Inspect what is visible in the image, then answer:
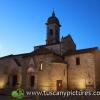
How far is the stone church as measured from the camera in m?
42.1

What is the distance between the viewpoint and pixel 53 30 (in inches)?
2041

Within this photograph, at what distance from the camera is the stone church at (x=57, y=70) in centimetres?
4206

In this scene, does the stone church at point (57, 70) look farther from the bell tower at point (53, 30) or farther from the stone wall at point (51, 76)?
the bell tower at point (53, 30)

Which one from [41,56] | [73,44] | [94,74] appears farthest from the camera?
[73,44]

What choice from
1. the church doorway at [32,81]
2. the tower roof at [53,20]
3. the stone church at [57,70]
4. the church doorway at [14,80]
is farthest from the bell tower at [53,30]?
the church doorway at [14,80]

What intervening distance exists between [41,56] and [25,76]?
5.45m

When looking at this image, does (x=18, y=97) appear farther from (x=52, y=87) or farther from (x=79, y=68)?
(x=79, y=68)

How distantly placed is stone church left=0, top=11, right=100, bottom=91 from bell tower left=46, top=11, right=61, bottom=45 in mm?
2386

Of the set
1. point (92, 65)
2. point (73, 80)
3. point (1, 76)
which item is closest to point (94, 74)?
point (92, 65)

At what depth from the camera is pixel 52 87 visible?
42000mm

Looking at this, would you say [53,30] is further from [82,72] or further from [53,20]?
[82,72]

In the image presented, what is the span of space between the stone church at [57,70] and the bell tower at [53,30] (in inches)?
93.9

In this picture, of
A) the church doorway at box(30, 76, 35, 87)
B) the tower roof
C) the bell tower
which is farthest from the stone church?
the tower roof

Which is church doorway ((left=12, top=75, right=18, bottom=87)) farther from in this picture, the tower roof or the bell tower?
the tower roof
